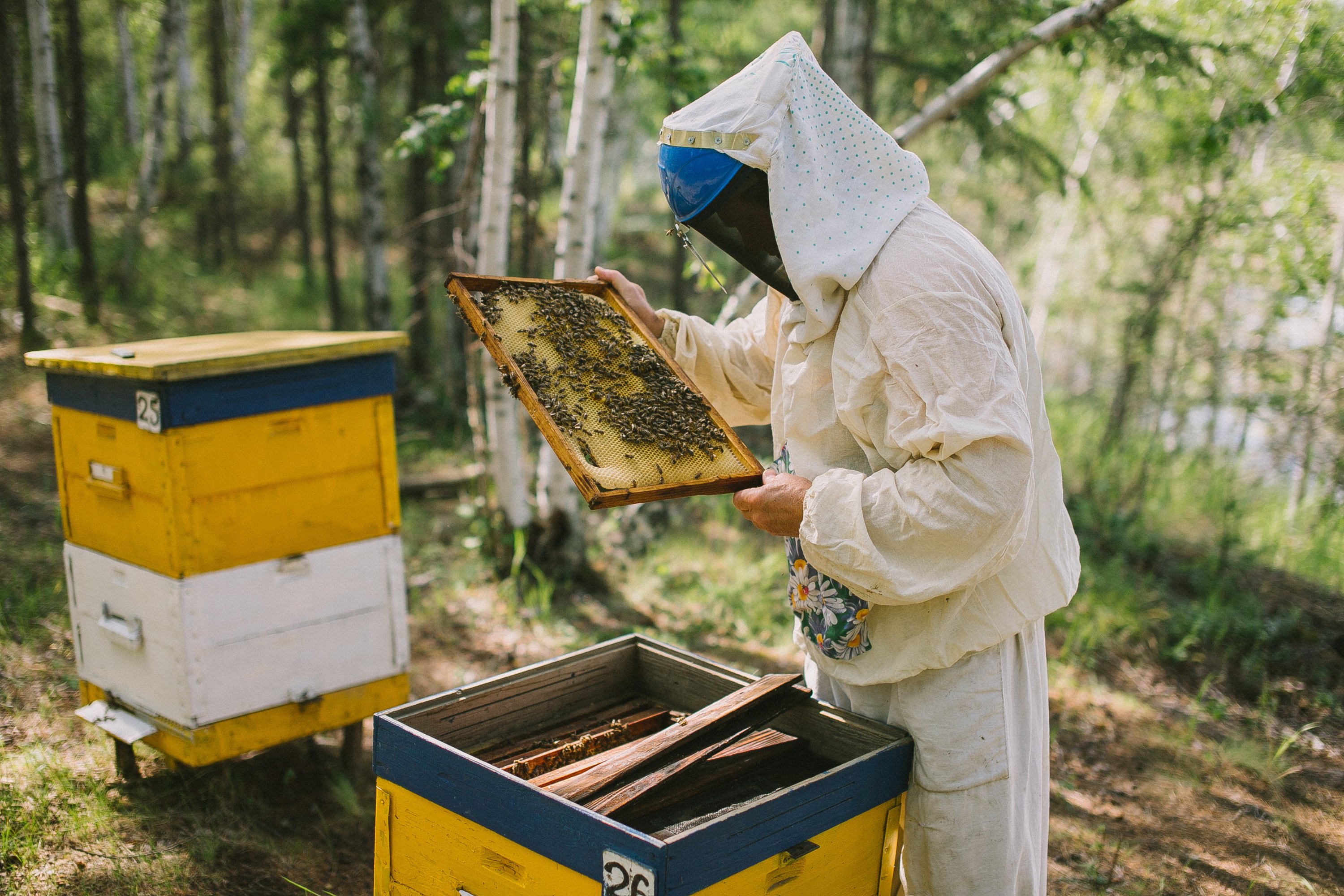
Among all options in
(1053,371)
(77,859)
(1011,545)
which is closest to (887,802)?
(1011,545)

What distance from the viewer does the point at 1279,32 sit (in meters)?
5.11

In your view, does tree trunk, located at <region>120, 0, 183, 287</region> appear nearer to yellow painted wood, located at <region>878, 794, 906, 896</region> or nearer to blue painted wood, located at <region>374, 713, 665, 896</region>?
blue painted wood, located at <region>374, 713, 665, 896</region>

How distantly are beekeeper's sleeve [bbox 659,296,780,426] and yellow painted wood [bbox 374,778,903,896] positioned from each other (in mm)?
1101

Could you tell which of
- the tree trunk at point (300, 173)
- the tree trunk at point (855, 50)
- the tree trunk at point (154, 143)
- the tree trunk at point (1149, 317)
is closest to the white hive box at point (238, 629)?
the tree trunk at point (855, 50)

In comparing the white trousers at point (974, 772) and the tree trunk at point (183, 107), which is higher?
the tree trunk at point (183, 107)

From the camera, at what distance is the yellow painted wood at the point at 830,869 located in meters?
1.61

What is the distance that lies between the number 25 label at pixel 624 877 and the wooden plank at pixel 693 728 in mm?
221

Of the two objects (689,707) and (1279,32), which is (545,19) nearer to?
(1279,32)

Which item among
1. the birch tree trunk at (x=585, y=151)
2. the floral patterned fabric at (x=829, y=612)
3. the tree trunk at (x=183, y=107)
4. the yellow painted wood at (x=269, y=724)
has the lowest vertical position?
the yellow painted wood at (x=269, y=724)

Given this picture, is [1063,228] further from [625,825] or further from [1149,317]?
[625,825]

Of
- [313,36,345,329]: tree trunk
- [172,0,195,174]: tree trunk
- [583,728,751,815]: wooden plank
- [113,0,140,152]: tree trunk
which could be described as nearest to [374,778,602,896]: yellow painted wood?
[583,728,751,815]: wooden plank

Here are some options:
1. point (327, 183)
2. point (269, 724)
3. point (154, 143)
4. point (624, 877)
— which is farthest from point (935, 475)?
point (154, 143)

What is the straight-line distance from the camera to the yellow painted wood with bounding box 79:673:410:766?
9.30 feet

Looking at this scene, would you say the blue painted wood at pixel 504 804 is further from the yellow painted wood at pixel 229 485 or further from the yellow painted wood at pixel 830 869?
the yellow painted wood at pixel 229 485
